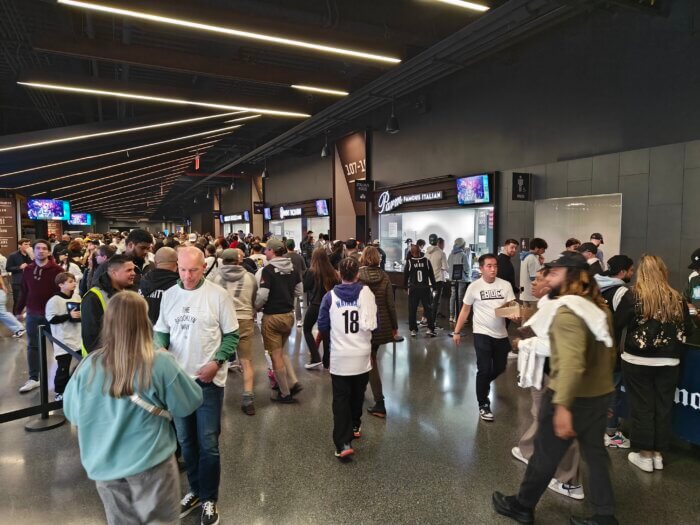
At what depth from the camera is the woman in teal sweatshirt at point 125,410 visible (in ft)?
5.42

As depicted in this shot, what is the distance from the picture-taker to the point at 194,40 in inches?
368

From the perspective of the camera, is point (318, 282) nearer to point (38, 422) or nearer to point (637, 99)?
point (38, 422)

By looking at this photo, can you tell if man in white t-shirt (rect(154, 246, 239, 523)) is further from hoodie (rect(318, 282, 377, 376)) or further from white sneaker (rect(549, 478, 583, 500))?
white sneaker (rect(549, 478, 583, 500))

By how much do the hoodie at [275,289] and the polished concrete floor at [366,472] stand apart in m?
1.03

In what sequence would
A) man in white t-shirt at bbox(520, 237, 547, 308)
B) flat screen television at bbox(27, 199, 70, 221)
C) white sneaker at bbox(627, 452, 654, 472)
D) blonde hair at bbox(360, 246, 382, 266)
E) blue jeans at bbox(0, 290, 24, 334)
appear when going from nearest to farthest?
1. white sneaker at bbox(627, 452, 654, 472)
2. blonde hair at bbox(360, 246, 382, 266)
3. blue jeans at bbox(0, 290, 24, 334)
4. man in white t-shirt at bbox(520, 237, 547, 308)
5. flat screen television at bbox(27, 199, 70, 221)

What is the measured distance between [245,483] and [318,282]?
2.54 meters

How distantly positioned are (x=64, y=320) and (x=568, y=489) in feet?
15.5

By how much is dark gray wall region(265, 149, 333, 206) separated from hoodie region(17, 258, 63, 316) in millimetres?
12406

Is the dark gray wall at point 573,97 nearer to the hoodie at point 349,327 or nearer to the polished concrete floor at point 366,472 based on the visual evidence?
the polished concrete floor at point 366,472

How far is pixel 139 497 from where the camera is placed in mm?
1729

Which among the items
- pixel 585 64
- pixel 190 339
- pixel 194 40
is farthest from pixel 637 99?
pixel 194 40

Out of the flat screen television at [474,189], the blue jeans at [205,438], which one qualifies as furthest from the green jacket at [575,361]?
the flat screen television at [474,189]

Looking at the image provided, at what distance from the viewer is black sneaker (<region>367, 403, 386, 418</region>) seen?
4.13m

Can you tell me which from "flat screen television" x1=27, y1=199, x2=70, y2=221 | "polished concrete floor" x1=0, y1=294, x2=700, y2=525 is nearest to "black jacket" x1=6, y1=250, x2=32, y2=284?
"polished concrete floor" x1=0, y1=294, x2=700, y2=525
